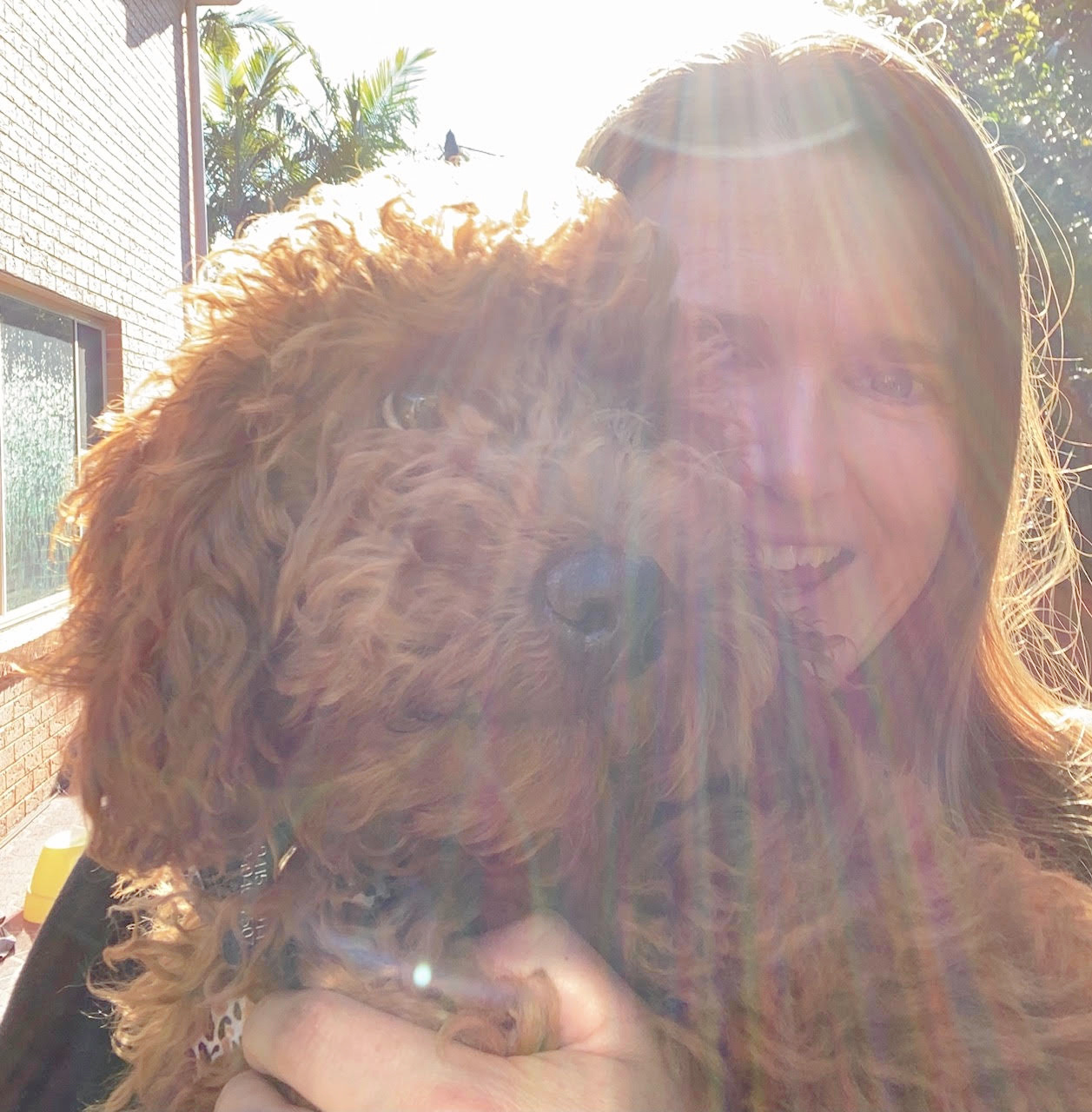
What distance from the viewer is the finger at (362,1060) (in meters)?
1.23

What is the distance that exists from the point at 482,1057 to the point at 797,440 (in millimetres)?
1217

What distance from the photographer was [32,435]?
20.5 ft

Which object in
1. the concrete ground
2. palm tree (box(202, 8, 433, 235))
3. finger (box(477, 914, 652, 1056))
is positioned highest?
palm tree (box(202, 8, 433, 235))

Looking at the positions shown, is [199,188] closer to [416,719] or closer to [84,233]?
[84,233]

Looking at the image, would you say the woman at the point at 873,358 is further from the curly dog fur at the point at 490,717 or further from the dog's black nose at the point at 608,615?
the dog's black nose at the point at 608,615

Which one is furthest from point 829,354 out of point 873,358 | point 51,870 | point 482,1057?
point 51,870

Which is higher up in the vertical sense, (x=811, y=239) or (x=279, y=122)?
(x=279, y=122)

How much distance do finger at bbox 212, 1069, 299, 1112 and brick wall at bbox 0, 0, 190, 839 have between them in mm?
3690

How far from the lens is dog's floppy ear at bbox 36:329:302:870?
1533mm

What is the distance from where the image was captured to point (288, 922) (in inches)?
62.2

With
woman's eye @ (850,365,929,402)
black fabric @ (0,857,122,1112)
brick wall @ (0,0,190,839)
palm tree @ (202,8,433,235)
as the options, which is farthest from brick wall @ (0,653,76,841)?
palm tree @ (202,8,433,235)

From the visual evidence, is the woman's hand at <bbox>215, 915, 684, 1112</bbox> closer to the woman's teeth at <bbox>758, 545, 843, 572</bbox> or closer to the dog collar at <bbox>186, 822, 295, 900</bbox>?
the dog collar at <bbox>186, 822, 295, 900</bbox>

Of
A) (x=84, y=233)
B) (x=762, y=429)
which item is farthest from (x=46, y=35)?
(x=762, y=429)

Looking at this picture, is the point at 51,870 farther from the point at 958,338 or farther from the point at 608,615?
the point at 958,338
